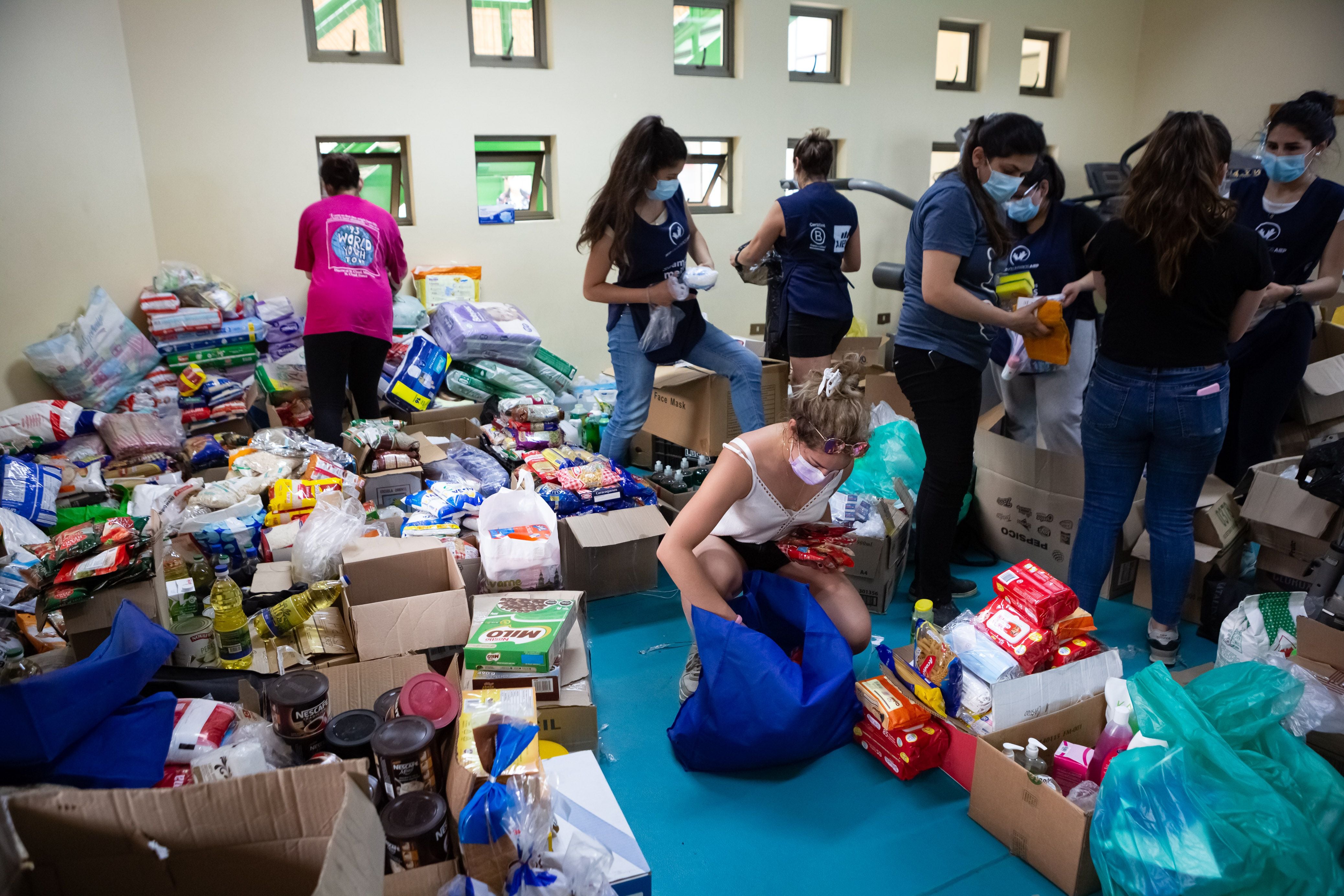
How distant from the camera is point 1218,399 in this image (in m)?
2.19

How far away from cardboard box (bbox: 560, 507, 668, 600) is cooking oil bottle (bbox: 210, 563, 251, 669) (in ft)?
3.13

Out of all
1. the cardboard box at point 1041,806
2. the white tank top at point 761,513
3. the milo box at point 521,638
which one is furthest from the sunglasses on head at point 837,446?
the milo box at point 521,638

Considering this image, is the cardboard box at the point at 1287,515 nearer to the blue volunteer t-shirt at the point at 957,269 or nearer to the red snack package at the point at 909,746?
the blue volunteer t-shirt at the point at 957,269

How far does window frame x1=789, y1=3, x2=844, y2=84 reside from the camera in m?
5.64

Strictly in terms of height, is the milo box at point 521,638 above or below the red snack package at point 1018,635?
above

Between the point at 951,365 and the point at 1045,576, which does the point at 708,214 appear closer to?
the point at 951,365

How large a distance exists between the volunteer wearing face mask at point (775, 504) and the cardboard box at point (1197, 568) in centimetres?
106

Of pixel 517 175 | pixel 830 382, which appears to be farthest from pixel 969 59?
pixel 830 382

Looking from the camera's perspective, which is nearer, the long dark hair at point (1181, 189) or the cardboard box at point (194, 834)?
the cardboard box at point (194, 834)

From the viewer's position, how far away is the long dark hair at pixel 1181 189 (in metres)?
2.01

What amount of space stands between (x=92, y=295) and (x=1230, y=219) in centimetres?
430

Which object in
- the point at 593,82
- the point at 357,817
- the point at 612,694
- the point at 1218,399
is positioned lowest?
the point at 612,694

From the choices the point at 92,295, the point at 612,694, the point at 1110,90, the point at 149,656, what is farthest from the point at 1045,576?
the point at 1110,90

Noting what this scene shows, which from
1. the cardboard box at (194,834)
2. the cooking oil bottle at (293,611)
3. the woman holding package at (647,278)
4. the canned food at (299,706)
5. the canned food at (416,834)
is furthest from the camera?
the woman holding package at (647,278)
